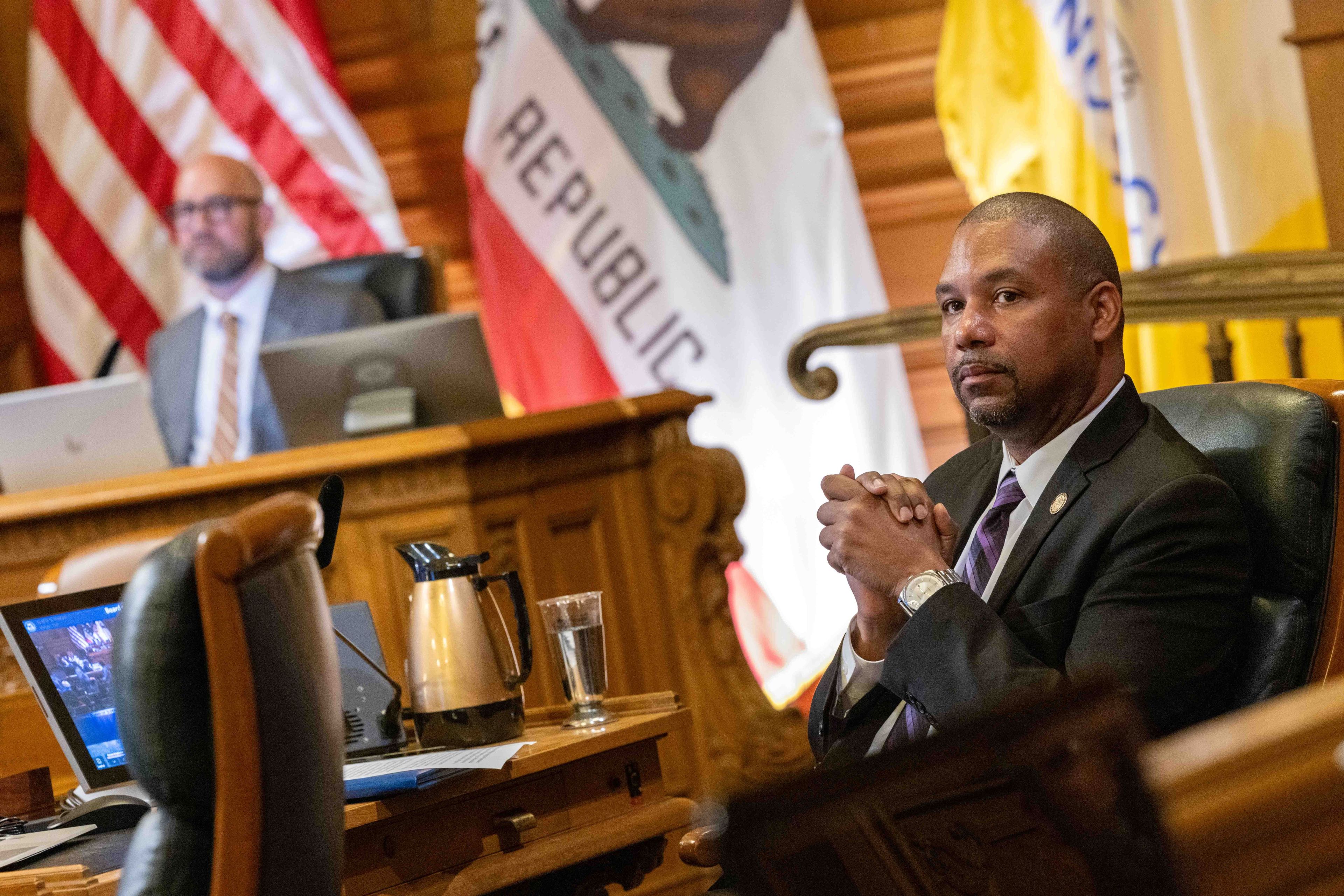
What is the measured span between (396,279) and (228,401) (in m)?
0.59

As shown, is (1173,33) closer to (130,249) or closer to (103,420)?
(103,420)

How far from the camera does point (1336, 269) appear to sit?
2068 mm

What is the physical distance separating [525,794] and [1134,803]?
1087mm

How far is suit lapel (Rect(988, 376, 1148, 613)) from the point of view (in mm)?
1438

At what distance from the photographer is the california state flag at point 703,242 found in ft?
12.8

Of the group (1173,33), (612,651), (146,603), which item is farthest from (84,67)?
(146,603)

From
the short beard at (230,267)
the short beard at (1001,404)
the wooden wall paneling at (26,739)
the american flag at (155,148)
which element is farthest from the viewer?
the american flag at (155,148)

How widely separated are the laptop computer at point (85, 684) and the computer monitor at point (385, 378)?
1371 mm

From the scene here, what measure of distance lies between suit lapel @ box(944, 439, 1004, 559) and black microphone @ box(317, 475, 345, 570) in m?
0.72

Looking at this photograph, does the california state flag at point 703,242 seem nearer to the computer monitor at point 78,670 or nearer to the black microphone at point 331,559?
the black microphone at point 331,559

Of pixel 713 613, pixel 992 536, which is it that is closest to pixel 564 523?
pixel 713 613

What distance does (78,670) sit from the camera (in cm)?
164

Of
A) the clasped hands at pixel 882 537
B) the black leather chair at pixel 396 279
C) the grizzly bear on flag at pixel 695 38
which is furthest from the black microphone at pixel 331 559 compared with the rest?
the grizzly bear on flag at pixel 695 38

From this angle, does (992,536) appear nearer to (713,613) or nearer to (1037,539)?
(1037,539)
